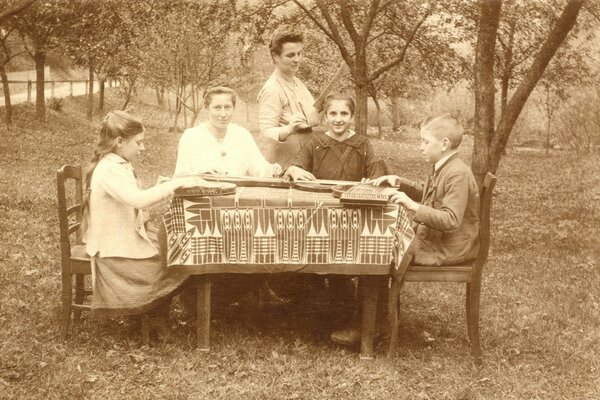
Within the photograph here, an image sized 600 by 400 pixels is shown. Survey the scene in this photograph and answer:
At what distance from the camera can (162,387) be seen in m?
4.24

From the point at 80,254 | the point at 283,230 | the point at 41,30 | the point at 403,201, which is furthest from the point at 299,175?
the point at 41,30

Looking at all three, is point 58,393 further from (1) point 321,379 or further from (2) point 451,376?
(2) point 451,376

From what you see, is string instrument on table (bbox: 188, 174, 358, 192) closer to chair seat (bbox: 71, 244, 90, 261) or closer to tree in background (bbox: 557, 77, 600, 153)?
chair seat (bbox: 71, 244, 90, 261)

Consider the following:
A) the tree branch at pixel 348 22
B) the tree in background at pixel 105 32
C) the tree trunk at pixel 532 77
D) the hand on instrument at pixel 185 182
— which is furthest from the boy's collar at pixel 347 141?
the tree branch at pixel 348 22

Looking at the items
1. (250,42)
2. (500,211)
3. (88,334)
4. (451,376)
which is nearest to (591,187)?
(500,211)

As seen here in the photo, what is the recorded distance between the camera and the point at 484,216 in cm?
457

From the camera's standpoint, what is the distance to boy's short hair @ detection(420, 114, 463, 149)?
4559 millimetres

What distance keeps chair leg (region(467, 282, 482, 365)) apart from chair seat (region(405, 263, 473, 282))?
125 millimetres

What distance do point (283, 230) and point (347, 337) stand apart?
1103 mm

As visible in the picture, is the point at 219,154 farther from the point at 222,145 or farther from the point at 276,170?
the point at 276,170

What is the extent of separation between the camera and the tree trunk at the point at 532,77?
7.50 meters

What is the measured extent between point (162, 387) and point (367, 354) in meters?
1.46

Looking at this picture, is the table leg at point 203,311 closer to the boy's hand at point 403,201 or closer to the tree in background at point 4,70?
the boy's hand at point 403,201

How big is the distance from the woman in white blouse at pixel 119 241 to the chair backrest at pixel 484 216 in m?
2.05
